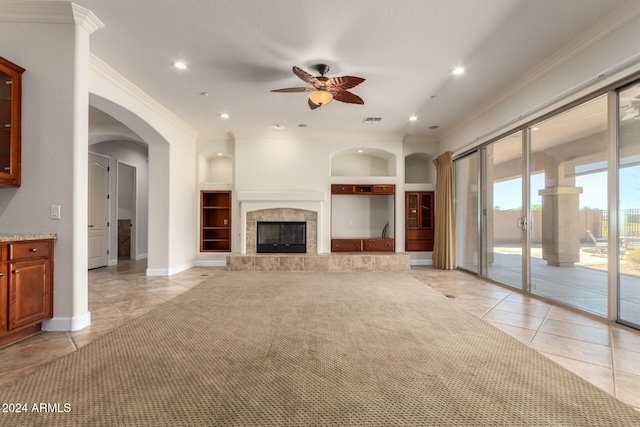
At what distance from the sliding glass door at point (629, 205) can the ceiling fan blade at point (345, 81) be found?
2.65 m

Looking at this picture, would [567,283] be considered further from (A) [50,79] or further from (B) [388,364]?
(A) [50,79]

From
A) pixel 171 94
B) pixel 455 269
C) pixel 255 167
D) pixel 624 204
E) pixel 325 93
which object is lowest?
pixel 455 269

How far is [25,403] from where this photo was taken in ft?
5.18

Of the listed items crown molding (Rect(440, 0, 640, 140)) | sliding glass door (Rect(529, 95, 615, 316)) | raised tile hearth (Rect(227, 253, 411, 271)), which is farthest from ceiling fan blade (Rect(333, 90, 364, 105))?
raised tile hearth (Rect(227, 253, 411, 271))

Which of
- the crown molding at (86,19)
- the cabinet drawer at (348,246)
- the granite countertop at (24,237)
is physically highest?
the crown molding at (86,19)

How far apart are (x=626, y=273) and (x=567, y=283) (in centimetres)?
99

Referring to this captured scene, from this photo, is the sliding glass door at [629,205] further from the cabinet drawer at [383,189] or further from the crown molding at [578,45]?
the cabinet drawer at [383,189]

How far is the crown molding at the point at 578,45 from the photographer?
8.58 feet

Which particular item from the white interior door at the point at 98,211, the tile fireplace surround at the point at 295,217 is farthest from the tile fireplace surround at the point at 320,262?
the white interior door at the point at 98,211

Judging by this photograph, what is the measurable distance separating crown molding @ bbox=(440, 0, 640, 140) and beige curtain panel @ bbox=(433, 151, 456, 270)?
1899mm

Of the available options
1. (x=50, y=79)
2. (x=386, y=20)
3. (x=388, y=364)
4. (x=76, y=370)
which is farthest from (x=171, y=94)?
(x=388, y=364)

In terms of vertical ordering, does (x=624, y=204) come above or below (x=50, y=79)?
below

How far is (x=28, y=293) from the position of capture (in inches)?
97.6

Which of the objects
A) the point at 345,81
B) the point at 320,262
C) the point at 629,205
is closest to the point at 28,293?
the point at 345,81
